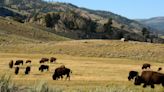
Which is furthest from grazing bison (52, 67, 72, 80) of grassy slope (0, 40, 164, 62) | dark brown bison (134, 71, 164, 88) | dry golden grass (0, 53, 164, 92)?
grassy slope (0, 40, 164, 62)

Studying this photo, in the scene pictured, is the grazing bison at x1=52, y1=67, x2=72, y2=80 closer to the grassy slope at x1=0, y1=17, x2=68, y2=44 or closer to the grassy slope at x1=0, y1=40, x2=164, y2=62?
Result: the grassy slope at x1=0, y1=40, x2=164, y2=62

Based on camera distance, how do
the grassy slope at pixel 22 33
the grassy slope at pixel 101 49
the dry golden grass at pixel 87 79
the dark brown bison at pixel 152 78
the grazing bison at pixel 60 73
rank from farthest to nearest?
1. the grassy slope at pixel 22 33
2. the grassy slope at pixel 101 49
3. the grazing bison at pixel 60 73
4. the dark brown bison at pixel 152 78
5. the dry golden grass at pixel 87 79

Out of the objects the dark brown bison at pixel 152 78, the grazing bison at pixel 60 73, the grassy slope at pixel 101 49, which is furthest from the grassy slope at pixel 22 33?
the dark brown bison at pixel 152 78

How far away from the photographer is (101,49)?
312ft

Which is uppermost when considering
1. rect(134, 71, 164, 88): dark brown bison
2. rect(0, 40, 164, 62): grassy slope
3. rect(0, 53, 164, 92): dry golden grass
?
rect(134, 71, 164, 88): dark brown bison

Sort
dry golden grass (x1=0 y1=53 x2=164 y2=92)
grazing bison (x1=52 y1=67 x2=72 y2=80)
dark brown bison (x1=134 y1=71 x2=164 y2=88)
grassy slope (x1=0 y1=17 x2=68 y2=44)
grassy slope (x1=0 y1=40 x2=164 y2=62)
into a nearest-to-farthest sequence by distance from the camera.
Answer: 1. dry golden grass (x1=0 y1=53 x2=164 y2=92)
2. dark brown bison (x1=134 y1=71 x2=164 y2=88)
3. grazing bison (x1=52 y1=67 x2=72 y2=80)
4. grassy slope (x1=0 y1=40 x2=164 y2=62)
5. grassy slope (x1=0 y1=17 x2=68 y2=44)

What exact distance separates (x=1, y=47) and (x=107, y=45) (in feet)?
77.7

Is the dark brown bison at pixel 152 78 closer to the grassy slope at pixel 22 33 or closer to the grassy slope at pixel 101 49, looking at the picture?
the grassy slope at pixel 101 49

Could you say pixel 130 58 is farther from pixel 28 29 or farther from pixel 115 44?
pixel 28 29

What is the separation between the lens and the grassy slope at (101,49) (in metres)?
90.1

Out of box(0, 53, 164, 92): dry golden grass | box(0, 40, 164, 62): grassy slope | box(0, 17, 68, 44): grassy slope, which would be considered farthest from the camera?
box(0, 17, 68, 44): grassy slope

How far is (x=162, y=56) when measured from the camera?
3519 inches

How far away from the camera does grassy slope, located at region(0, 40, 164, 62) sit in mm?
90062

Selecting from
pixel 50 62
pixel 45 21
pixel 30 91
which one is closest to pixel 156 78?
pixel 30 91
